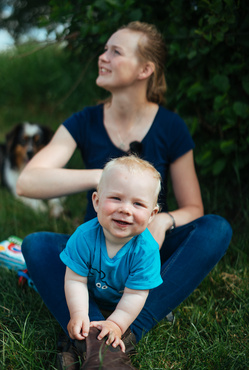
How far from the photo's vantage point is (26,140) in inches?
151

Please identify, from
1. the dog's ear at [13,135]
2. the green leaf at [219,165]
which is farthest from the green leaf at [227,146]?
the dog's ear at [13,135]

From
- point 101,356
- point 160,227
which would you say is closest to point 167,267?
point 160,227

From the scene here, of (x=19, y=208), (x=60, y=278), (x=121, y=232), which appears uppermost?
(x=121, y=232)

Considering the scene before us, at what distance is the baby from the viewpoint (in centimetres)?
154

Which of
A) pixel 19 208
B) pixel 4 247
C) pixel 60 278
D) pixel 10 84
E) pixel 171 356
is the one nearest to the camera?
pixel 171 356

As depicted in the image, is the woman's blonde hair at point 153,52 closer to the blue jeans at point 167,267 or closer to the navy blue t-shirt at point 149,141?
the navy blue t-shirt at point 149,141

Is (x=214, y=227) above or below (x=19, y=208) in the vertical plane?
above

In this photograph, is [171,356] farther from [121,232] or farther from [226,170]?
[226,170]

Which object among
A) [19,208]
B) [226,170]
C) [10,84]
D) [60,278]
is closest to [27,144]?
[19,208]

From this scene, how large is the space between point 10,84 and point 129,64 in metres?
4.93

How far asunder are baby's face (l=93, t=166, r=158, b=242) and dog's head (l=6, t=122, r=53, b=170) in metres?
2.36

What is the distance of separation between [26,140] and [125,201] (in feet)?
8.12

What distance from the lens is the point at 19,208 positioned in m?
3.47

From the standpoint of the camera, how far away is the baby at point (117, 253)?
154 centimetres
